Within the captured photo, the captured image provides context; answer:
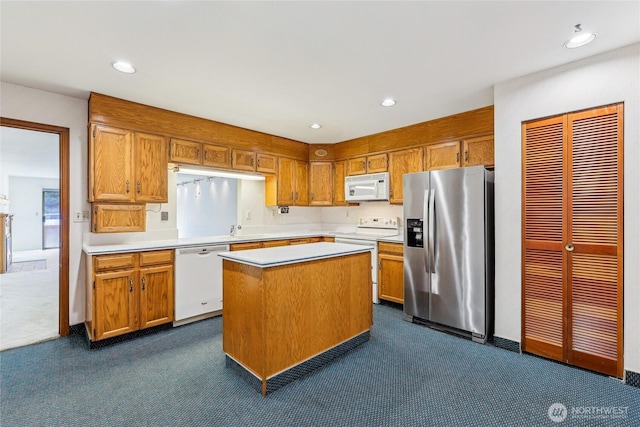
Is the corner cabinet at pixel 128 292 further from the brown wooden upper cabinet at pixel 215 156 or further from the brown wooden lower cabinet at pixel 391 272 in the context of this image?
the brown wooden lower cabinet at pixel 391 272

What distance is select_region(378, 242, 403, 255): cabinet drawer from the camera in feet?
12.7

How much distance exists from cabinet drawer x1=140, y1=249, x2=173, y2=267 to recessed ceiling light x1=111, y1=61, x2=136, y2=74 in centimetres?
170

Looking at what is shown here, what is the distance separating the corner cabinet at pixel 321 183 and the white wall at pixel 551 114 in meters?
2.78

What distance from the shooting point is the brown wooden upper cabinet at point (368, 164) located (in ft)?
14.8

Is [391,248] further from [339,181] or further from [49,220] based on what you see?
[49,220]

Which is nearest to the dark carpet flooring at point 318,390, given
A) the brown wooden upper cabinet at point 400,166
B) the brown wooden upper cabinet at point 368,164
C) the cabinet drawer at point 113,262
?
Result: the cabinet drawer at point 113,262

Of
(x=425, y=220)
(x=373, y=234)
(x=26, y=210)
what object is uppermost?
(x=26, y=210)

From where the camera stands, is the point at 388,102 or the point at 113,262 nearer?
the point at 113,262

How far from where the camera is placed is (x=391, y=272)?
3959 mm

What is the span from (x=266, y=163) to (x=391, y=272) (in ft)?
7.92

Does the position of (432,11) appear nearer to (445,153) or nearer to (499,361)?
(445,153)

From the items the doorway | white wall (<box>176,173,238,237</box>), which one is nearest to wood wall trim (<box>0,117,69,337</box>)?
white wall (<box>176,173,238,237</box>)

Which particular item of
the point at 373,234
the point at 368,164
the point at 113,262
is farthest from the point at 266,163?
the point at 113,262

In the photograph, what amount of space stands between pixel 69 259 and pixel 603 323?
4868mm
